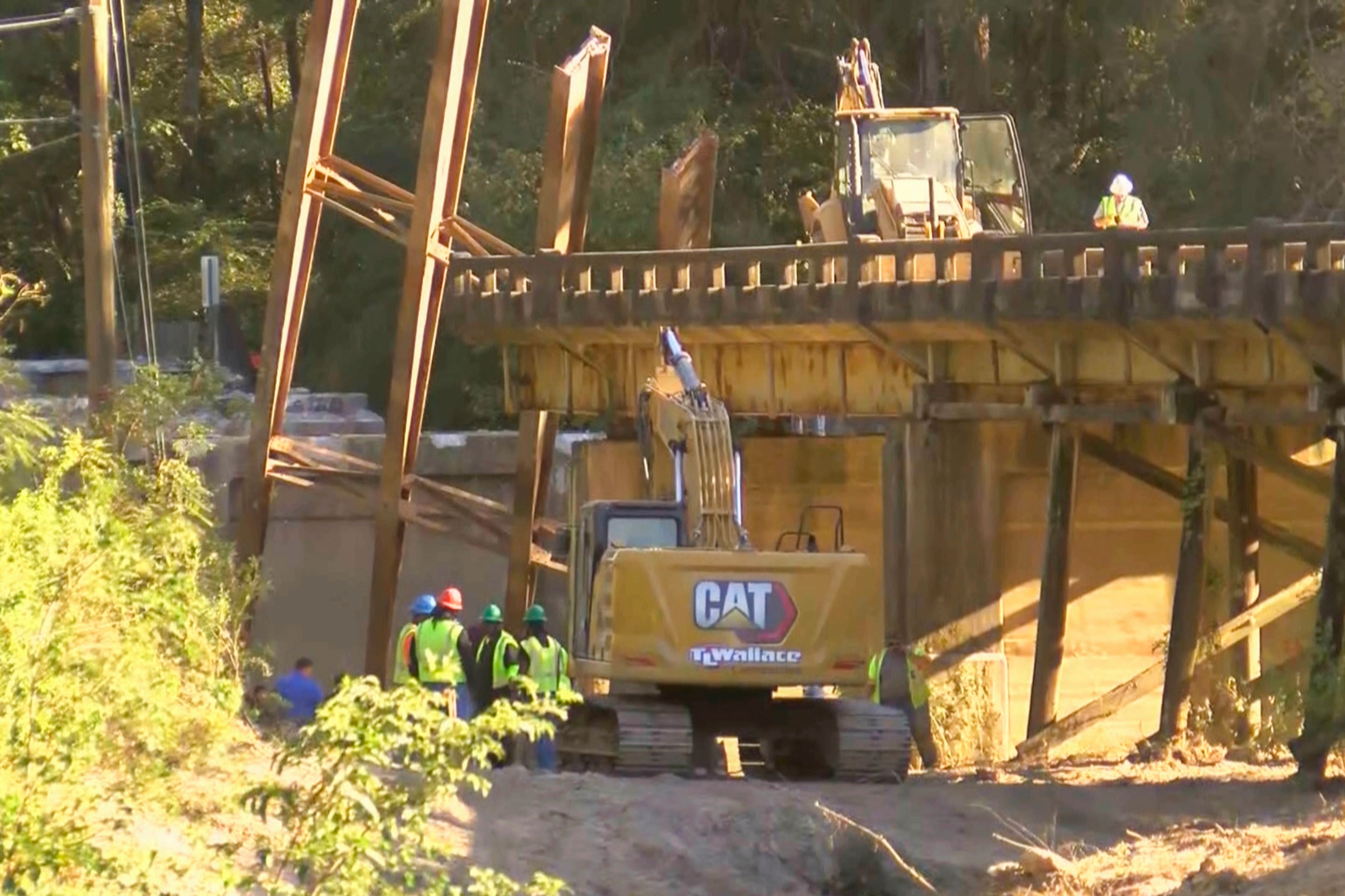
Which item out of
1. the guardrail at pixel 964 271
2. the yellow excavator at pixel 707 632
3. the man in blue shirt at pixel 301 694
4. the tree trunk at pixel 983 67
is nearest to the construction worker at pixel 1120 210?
the guardrail at pixel 964 271

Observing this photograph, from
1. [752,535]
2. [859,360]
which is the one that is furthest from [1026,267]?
[752,535]

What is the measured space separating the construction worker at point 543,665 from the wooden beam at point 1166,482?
6.70m

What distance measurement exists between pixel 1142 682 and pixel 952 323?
12.6 ft

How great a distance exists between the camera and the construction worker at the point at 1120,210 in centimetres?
2328

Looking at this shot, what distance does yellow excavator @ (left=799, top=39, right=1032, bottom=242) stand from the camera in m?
25.3

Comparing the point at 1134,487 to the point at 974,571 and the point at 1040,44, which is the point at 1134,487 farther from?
the point at 1040,44

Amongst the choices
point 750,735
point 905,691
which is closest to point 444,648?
point 750,735

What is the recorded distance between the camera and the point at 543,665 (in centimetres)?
1873

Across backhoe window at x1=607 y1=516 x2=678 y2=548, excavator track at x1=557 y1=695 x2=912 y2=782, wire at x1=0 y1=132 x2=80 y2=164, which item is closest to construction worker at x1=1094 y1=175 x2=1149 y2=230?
excavator track at x1=557 y1=695 x2=912 y2=782

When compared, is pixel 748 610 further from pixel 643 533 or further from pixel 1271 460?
pixel 1271 460

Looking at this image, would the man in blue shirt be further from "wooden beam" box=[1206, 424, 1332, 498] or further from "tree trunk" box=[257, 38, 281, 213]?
"tree trunk" box=[257, 38, 281, 213]

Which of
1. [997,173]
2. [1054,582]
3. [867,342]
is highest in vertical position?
[997,173]

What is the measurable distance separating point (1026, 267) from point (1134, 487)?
6.73 m

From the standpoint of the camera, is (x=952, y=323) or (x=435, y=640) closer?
(x=435, y=640)
